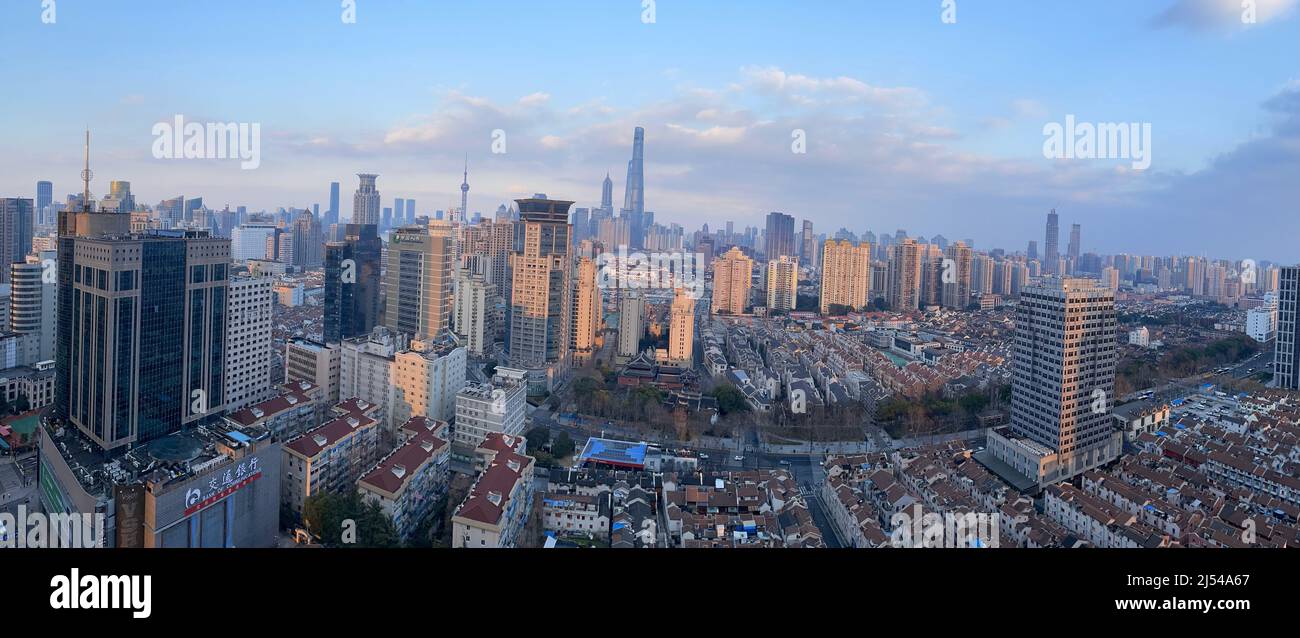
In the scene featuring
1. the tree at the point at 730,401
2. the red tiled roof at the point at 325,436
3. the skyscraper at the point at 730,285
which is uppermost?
the skyscraper at the point at 730,285

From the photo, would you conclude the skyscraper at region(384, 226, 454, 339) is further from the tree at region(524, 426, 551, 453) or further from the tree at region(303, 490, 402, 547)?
the tree at region(303, 490, 402, 547)

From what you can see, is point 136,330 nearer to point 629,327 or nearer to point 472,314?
point 472,314

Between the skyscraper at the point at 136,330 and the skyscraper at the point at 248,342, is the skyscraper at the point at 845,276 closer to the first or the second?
the skyscraper at the point at 248,342

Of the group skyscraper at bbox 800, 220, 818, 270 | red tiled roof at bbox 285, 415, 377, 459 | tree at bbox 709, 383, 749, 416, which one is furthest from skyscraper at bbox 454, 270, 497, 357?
skyscraper at bbox 800, 220, 818, 270

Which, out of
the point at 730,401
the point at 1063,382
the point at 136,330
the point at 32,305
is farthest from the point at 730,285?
the point at 136,330

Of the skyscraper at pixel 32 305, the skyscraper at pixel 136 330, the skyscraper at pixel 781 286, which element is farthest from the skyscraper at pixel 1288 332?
the skyscraper at pixel 32 305
